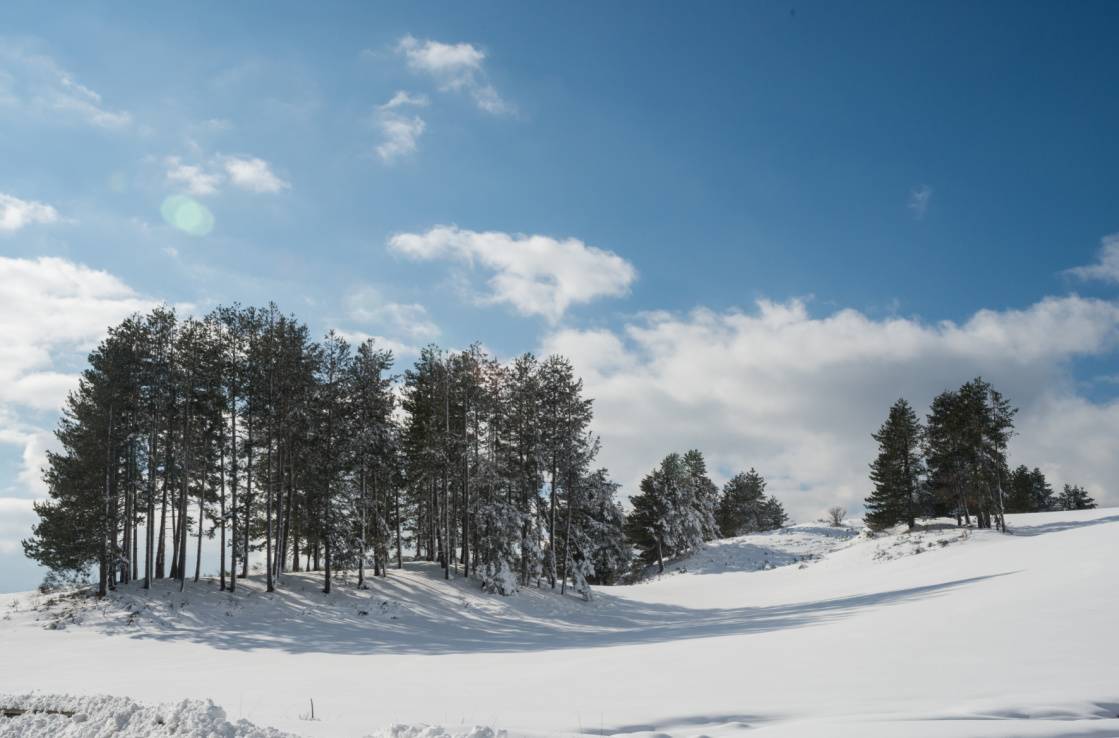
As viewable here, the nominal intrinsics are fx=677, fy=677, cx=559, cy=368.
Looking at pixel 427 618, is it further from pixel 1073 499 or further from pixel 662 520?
pixel 1073 499

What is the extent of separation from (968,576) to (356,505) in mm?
28990

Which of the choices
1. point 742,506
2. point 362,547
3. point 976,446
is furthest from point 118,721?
point 742,506

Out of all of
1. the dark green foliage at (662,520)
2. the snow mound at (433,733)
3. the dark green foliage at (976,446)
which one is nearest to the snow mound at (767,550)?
the dark green foliage at (662,520)

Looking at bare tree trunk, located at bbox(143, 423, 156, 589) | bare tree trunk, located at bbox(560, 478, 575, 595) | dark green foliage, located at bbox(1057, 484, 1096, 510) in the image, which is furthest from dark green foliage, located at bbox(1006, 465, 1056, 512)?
bare tree trunk, located at bbox(143, 423, 156, 589)

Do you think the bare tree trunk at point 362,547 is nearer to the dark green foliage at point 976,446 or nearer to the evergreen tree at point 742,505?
the dark green foliage at point 976,446

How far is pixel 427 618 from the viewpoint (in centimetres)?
3209

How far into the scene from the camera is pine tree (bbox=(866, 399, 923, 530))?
62.3m

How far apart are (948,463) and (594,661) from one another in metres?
51.8

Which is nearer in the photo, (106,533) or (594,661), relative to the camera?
(594,661)

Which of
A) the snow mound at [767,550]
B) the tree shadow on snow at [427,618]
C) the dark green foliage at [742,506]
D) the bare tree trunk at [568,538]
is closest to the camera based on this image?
the tree shadow on snow at [427,618]

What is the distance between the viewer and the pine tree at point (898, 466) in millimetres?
62281

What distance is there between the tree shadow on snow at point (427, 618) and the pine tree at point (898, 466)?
31234 millimetres

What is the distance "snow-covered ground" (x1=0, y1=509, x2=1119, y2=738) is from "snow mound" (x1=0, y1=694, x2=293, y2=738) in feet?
2.36

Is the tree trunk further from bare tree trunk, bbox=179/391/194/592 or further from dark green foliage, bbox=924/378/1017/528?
dark green foliage, bbox=924/378/1017/528
